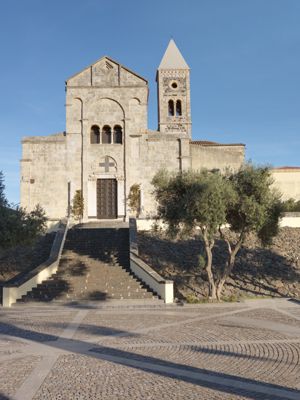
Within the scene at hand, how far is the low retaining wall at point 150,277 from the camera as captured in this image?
56.4 ft

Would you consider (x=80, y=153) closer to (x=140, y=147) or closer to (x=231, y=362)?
(x=140, y=147)

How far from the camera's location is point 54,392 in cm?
675

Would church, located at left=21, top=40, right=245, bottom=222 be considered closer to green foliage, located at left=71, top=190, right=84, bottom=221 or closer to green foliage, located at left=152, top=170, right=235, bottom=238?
green foliage, located at left=71, top=190, right=84, bottom=221

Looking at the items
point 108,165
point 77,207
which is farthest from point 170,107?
point 77,207

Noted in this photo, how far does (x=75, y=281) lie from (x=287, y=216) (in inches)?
580

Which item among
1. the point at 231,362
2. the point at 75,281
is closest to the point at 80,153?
the point at 75,281

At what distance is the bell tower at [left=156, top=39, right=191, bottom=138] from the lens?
4709cm

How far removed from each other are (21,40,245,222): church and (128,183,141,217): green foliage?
42 cm

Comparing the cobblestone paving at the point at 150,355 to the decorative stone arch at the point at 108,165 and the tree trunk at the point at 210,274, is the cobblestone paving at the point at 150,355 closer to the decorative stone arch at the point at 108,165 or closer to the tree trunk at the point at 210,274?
the tree trunk at the point at 210,274

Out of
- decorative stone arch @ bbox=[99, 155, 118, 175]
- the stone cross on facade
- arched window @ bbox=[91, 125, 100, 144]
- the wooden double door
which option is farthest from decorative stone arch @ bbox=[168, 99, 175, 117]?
the wooden double door

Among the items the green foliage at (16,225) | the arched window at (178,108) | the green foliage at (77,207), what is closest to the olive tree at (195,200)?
the green foliage at (16,225)

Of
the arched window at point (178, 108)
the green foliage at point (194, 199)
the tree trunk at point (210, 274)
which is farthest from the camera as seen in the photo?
the arched window at point (178, 108)

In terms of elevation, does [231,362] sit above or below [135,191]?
below

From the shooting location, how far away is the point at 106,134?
107 ft
